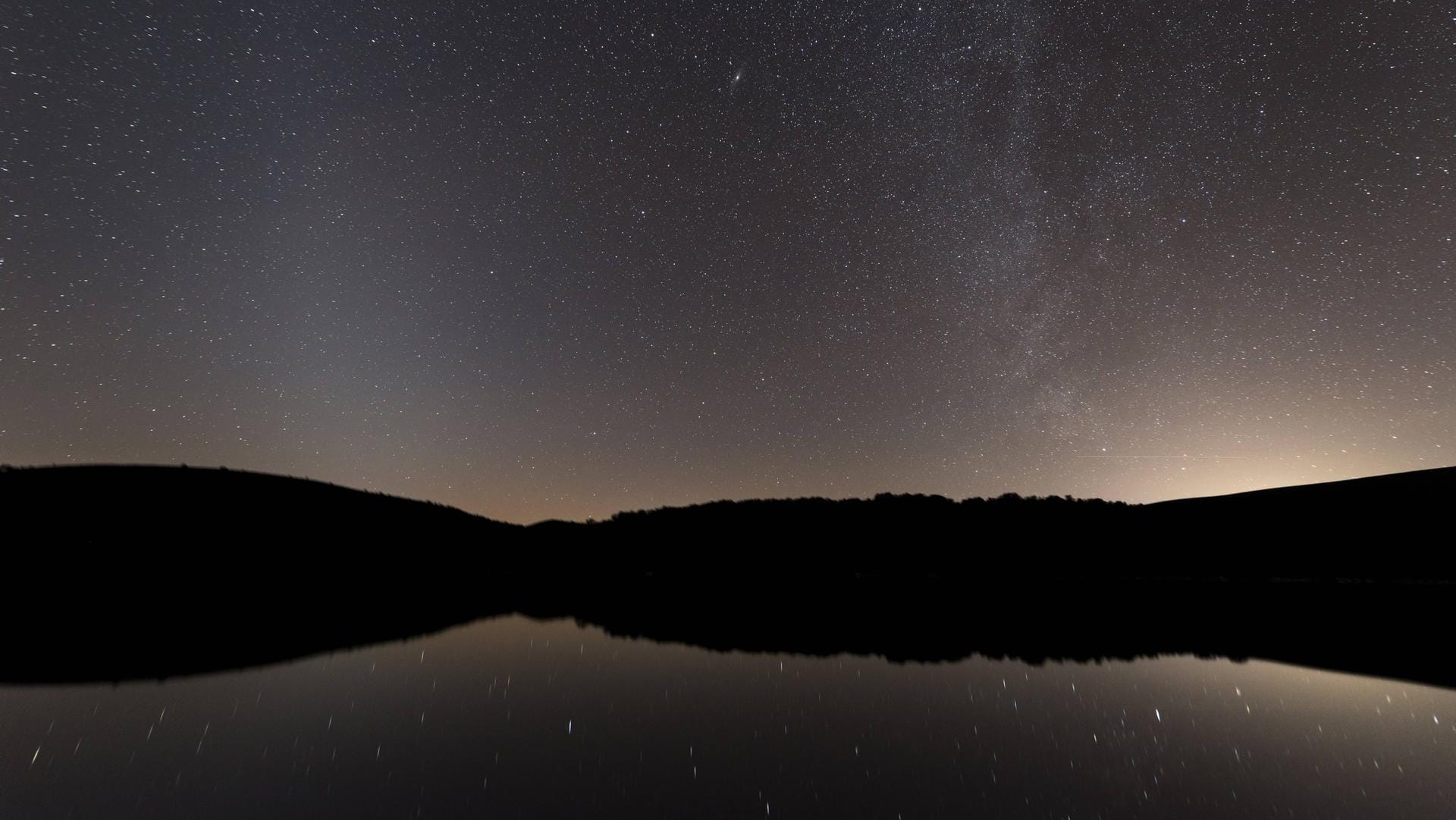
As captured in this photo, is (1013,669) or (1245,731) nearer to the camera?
(1245,731)

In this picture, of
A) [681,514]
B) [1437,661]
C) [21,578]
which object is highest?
[681,514]

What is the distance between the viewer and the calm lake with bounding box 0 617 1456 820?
19.5 feet

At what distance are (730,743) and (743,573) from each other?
49832 mm

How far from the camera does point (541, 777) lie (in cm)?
650

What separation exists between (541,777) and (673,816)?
177cm

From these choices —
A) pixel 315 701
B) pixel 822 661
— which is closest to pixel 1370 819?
pixel 822 661

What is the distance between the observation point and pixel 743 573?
56.4m

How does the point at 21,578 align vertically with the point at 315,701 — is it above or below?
above

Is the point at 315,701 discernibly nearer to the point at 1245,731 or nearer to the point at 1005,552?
the point at 1245,731

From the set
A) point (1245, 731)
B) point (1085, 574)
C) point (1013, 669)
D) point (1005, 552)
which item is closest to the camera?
point (1245, 731)

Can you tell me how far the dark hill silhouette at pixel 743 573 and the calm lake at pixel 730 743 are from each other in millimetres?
2894

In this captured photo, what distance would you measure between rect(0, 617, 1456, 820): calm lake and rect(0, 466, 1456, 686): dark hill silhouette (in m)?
2.89

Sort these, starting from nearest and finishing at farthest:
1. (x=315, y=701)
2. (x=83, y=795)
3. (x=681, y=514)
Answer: (x=83, y=795) → (x=315, y=701) → (x=681, y=514)

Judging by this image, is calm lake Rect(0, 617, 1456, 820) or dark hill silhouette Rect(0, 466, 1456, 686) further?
dark hill silhouette Rect(0, 466, 1456, 686)
